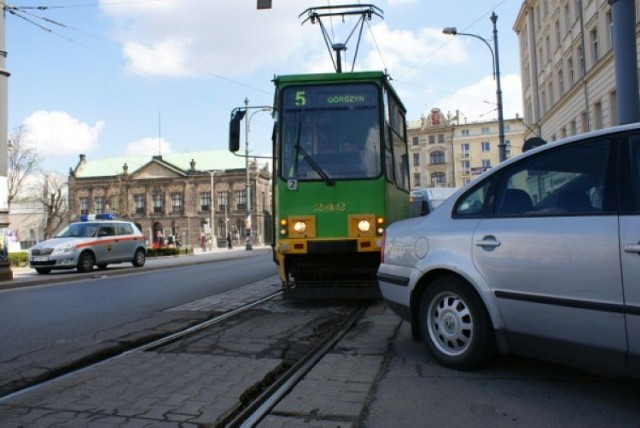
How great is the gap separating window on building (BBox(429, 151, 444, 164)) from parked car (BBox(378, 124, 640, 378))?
110080 millimetres

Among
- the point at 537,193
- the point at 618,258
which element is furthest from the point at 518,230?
the point at 618,258

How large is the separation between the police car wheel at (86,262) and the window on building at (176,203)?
72608mm

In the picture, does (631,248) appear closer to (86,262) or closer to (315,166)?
(315,166)

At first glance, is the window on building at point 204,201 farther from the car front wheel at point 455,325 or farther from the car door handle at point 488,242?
the car door handle at point 488,242

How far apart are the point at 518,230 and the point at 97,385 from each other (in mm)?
3449

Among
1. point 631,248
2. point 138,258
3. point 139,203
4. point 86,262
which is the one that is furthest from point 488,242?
point 139,203

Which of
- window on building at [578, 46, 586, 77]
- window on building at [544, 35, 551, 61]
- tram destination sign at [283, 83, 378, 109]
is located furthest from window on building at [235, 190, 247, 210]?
tram destination sign at [283, 83, 378, 109]

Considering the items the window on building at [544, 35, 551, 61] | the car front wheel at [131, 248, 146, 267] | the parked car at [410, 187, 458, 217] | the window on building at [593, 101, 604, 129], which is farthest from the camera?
the window on building at [544, 35, 551, 61]

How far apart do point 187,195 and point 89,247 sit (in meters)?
72.1

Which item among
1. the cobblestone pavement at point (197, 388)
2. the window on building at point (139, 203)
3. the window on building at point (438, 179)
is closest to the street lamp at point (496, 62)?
the cobblestone pavement at point (197, 388)

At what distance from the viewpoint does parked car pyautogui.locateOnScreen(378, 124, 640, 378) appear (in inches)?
135

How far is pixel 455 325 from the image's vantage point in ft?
15.0

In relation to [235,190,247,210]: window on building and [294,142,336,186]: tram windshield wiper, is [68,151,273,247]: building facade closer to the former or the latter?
[235,190,247,210]: window on building

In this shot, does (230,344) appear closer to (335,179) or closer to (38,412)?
(38,412)
